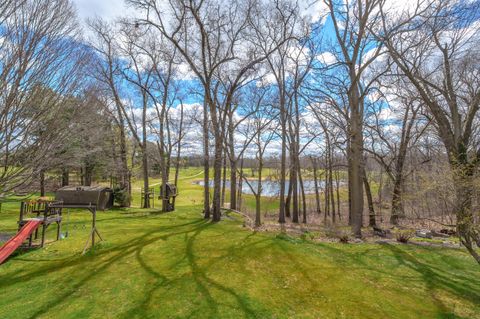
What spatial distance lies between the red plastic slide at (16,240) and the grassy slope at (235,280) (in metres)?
0.34

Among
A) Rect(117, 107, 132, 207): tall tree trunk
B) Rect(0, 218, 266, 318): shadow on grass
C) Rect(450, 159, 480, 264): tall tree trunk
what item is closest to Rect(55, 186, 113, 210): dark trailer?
Rect(117, 107, 132, 207): tall tree trunk

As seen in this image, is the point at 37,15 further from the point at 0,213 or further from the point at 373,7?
the point at 0,213

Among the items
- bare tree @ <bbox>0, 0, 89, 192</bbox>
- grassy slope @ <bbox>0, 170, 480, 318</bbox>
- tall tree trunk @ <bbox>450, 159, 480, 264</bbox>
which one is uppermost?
bare tree @ <bbox>0, 0, 89, 192</bbox>

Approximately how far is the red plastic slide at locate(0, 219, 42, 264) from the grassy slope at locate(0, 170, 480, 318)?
34 cm

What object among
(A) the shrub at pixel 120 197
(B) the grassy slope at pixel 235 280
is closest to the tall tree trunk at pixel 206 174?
(B) the grassy slope at pixel 235 280

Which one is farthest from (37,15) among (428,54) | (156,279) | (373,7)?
(428,54)

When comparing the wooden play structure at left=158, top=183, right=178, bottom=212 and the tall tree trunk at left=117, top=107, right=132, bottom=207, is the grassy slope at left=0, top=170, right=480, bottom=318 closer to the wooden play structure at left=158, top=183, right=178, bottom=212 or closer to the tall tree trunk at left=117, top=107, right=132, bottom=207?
the wooden play structure at left=158, top=183, right=178, bottom=212

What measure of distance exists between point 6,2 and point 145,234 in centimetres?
720

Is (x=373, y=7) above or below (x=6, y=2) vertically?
above

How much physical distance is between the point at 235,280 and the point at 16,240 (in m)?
5.38

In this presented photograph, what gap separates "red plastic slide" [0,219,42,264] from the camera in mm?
5521

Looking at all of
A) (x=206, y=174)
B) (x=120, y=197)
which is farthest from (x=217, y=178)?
(x=120, y=197)

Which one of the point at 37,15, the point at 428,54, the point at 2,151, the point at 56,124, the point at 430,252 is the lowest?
the point at 430,252

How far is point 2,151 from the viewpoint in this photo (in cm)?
276
